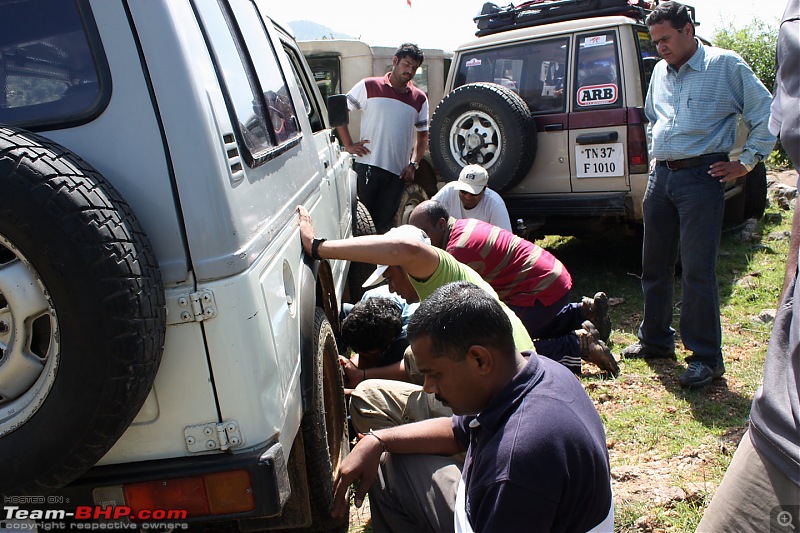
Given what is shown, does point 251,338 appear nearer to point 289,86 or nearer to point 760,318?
point 289,86

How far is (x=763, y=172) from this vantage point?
761 centimetres

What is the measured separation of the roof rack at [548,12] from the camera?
19.2 feet

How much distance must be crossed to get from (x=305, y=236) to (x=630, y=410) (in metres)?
2.09

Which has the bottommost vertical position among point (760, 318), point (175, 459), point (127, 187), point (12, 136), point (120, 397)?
Answer: point (760, 318)

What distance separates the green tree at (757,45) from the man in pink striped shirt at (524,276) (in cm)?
909

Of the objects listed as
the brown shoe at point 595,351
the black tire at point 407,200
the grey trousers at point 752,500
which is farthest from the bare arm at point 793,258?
the black tire at point 407,200

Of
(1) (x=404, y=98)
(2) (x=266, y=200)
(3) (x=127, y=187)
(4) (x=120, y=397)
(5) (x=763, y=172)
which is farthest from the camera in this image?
(5) (x=763, y=172)

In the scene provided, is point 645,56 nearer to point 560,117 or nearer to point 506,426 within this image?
point 560,117

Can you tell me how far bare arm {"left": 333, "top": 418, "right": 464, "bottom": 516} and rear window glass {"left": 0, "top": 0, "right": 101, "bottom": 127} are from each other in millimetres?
1339

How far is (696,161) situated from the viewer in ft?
12.4

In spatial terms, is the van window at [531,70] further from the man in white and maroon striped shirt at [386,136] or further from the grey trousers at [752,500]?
the grey trousers at [752,500]

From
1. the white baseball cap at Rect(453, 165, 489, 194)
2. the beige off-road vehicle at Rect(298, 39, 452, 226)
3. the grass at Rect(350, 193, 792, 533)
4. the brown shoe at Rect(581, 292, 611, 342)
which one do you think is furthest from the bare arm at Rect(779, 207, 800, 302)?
the beige off-road vehicle at Rect(298, 39, 452, 226)

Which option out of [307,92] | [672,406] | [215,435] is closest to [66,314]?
[215,435]

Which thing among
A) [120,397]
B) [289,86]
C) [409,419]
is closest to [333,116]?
[289,86]
